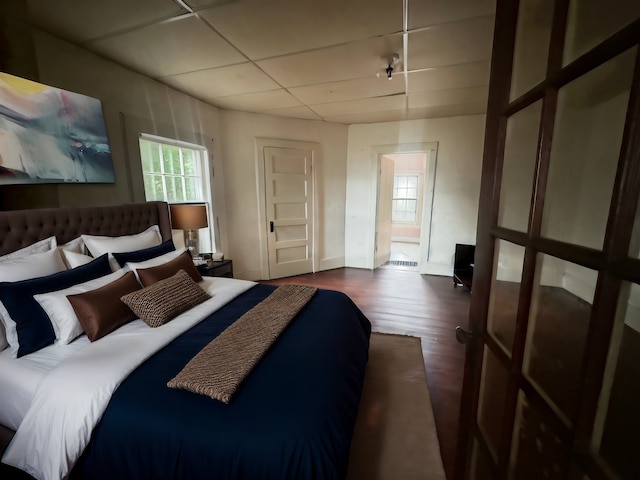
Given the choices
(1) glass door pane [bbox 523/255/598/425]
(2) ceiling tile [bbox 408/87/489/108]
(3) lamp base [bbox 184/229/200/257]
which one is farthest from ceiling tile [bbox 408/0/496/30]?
(3) lamp base [bbox 184/229/200/257]

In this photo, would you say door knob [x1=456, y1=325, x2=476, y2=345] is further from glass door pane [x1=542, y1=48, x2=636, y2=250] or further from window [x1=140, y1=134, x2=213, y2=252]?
window [x1=140, y1=134, x2=213, y2=252]

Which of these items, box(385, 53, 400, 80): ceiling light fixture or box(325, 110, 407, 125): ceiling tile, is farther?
box(325, 110, 407, 125): ceiling tile

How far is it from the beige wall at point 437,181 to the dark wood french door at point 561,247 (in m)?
3.70

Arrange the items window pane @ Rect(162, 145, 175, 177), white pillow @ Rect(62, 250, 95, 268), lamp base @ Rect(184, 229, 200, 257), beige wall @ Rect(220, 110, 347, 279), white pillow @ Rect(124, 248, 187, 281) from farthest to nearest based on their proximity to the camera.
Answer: beige wall @ Rect(220, 110, 347, 279)
lamp base @ Rect(184, 229, 200, 257)
window pane @ Rect(162, 145, 175, 177)
white pillow @ Rect(124, 248, 187, 281)
white pillow @ Rect(62, 250, 95, 268)

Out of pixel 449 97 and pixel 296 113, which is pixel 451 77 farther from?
pixel 296 113

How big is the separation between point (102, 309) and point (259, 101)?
2827mm

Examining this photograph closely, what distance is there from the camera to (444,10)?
1.67 m

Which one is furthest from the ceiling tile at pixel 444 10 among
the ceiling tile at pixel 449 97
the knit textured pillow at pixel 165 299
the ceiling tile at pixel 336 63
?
the knit textured pillow at pixel 165 299

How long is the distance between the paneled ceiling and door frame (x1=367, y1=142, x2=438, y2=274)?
3.62 feet

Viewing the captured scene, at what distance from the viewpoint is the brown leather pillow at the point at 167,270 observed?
1842 mm

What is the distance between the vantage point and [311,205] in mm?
4418

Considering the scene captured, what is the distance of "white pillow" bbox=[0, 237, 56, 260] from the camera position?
5.17 ft

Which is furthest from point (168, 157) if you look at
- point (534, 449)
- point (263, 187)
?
point (534, 449)

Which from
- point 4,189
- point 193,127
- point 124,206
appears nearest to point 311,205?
point 193,127
